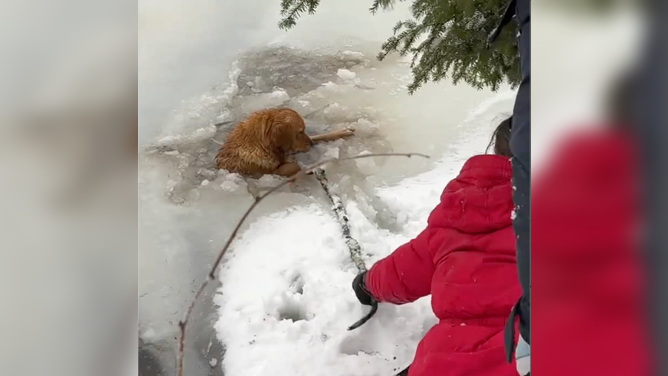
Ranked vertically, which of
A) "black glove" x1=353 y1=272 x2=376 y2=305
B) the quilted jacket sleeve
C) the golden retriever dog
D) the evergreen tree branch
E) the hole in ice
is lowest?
the hole in ice

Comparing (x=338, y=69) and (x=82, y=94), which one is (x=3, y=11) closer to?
(x=82, y=94)

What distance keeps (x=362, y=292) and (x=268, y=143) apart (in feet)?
1.14

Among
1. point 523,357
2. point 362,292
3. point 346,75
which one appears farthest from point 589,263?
point 346,75

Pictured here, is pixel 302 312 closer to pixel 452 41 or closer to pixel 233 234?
pixel 233 234

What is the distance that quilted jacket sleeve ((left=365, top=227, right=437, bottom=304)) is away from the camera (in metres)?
0.97

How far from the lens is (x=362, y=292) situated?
3.21 ft

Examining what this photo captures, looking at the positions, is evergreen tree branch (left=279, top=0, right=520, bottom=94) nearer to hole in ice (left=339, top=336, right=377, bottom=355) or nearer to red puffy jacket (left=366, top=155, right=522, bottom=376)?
red puffy jacket (left=366, top=155, right=522, bottom=376)

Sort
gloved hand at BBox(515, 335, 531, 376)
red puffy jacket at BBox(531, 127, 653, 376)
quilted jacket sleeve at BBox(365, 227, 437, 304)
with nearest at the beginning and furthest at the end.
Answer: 1. red puffy jacket at BBox(531, 127, 653, 376)
2. gloved hand at BBox(515, 335, 531, 376)
3. quilted jacket sleeve at BBox(365, 227, 437, 304)

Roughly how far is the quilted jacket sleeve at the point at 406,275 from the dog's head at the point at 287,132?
11.0 inches

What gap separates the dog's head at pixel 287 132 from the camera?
1004 millimetres

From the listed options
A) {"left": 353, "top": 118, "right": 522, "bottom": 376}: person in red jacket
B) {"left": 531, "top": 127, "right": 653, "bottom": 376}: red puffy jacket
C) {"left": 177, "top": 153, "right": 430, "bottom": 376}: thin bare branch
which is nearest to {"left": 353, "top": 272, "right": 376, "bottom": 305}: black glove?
{"left": 353, "top": 118, "right": 522, "bottom": 376}: person in red jacket

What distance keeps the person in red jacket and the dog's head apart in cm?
28

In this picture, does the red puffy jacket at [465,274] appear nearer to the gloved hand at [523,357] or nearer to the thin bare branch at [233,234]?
the gloved hand at [523,357]

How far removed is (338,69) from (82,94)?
496 millimetres
